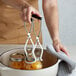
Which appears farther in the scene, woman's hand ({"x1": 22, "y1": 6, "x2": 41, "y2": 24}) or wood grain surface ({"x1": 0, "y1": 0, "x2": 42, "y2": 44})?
wood grain surface ({"x1": 0, "y1": 0, "x2": 42, "y2": 44})

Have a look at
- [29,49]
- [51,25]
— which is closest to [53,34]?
[51,25]

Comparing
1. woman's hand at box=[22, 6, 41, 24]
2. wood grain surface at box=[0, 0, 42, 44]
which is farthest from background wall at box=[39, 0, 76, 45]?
woman's hand at box=[22, 6, 41, 24]

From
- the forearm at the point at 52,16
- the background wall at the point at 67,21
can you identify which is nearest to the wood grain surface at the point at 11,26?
the forearm at the point at 52,16

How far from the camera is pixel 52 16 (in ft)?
3.01

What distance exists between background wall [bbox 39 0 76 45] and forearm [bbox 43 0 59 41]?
85 cm

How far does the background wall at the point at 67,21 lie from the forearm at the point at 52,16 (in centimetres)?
85

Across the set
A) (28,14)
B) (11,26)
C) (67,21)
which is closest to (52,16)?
(11,26)

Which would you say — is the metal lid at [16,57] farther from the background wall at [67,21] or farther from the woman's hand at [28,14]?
the background wall at [67,21]

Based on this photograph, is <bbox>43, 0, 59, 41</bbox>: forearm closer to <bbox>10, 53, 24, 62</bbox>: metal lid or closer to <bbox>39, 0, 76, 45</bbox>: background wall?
<bbox>10, 53, 24, 62</bbox>: metal lid

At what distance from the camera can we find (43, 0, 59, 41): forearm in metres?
0.87

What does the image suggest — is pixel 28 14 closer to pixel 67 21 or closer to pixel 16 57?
pixel 16 57

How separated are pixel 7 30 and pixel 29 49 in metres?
0.43

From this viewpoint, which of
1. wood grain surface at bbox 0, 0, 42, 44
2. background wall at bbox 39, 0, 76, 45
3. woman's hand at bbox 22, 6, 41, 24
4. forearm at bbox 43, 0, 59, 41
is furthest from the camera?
background wall at bbox 39, 0, 76, 45

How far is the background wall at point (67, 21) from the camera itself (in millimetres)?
1816
